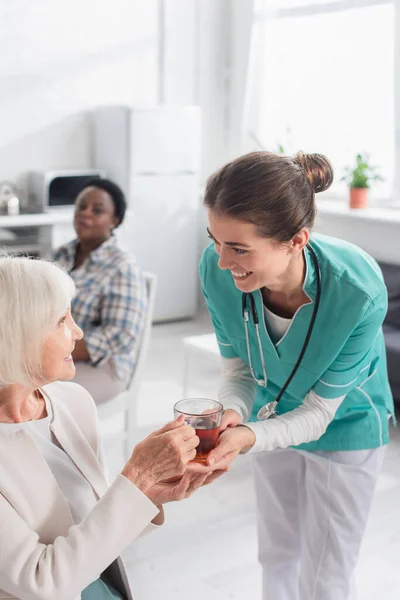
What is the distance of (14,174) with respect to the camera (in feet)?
17.1

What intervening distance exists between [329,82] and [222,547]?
3.47 metres

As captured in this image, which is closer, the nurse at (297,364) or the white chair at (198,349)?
the nurse at (297,364)

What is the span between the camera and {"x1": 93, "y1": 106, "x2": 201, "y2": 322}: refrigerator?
519 centimetres

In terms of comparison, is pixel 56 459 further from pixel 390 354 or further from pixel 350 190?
pixel 350 190

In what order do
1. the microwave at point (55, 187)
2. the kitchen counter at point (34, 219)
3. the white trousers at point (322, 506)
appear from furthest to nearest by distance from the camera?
1. the microwave at point (55, 187)
2. the kitchen counter at point (34, 219)
3. the white trousers at point (322, 506)

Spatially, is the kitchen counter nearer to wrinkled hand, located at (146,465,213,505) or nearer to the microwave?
the microwave

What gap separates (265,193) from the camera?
4.75 ft

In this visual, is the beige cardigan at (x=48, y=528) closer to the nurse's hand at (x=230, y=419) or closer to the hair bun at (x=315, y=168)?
the nurse's hand at (x=230, y=419)

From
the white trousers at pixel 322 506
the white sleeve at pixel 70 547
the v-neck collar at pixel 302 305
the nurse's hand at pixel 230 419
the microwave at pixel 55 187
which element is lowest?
the white trousers at pixel 322 506

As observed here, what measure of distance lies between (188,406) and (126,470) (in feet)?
0.76

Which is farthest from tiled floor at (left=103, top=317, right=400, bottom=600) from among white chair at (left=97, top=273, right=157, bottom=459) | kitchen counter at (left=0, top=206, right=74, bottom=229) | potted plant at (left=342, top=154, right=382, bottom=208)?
potted plant at (left=342, top=154, right=382, bottom=208)

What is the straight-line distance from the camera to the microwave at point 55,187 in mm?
5023

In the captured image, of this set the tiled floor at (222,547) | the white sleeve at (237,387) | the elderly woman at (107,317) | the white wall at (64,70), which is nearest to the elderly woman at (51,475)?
the white sleeve at (237,387)

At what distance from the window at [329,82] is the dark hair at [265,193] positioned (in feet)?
11.5
